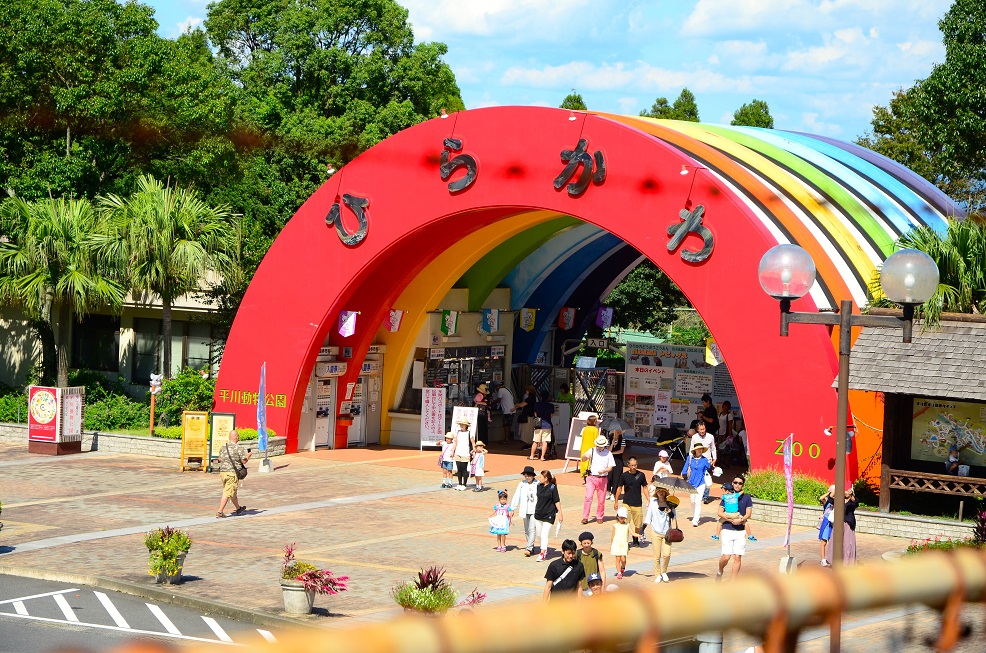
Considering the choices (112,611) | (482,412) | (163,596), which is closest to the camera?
(112,611)

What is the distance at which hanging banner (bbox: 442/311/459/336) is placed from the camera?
1266 inches

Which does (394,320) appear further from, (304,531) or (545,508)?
(545,508)

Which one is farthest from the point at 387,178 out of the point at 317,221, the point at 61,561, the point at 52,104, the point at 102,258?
the point at 61,561

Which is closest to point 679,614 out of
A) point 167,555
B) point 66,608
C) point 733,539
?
point 66,608

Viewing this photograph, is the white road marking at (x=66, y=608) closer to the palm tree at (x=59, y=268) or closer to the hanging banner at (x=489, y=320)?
the palm tree at (x=59, y=268)

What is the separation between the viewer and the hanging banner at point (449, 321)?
32156 mm

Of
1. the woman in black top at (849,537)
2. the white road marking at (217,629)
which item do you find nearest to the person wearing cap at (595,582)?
the woman in black top at (849,537)

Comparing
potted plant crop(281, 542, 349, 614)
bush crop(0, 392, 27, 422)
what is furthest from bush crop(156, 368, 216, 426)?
potted plant crop(281, 542, 349, 614)

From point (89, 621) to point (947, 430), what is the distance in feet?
45.9

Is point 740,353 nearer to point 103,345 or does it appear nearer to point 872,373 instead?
point 872,373

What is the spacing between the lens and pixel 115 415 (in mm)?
31109

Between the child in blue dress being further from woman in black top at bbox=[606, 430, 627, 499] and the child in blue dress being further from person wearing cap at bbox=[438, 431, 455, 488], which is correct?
person wearing cap at bbox=[438, 431, 455, 488]

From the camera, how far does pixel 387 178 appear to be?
2844 centimetres

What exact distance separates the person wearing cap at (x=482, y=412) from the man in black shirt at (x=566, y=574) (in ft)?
52.5
